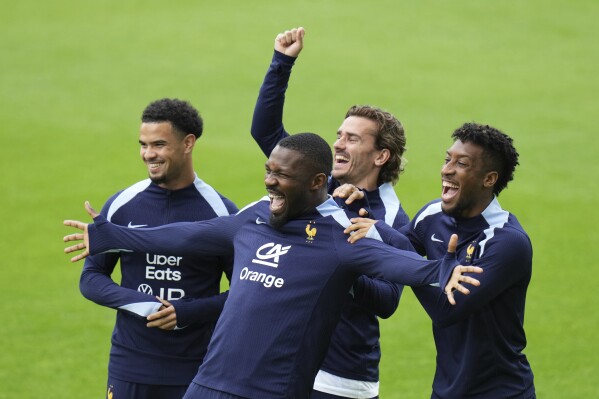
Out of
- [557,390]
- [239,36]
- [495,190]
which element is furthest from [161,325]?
[239,36]

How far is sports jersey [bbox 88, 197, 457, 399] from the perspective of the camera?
509 centimetres

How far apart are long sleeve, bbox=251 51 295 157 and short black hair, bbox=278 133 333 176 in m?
1.40

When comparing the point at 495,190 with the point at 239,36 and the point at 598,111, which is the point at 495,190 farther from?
the point at 239,36

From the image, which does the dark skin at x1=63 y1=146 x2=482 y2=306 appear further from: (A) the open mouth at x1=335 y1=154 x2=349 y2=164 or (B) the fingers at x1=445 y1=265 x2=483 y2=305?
(A) the open mouth at x1=335 y1=154 x2=349 y2=164

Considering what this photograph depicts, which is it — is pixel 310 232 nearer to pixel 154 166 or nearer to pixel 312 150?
pixel 312 150

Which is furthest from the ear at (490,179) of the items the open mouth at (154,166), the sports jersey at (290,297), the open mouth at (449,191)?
the open mouth at (154,166)

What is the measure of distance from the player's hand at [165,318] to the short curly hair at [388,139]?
1.49 m

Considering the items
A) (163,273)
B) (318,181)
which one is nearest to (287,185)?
(318,181)

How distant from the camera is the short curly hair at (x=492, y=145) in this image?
579 centimetres

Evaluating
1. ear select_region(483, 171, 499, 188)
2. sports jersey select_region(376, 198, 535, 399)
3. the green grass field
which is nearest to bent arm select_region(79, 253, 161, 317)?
sports jersey select_region(376, 198, 535, 399)

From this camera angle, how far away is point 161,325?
6094 millimetres

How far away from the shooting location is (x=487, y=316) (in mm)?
5508

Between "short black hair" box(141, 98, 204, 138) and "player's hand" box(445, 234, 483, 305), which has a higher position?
"short black hair" box(141, 98, 204, 138)

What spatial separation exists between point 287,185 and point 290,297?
0.56 meters
